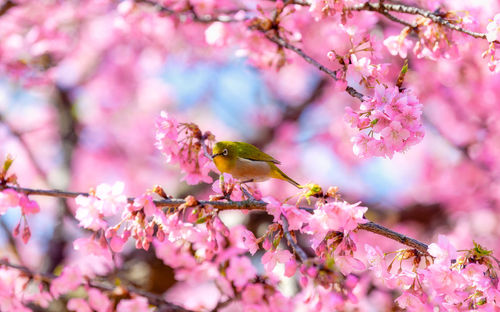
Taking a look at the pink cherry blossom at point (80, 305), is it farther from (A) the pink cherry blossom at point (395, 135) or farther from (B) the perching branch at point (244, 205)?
(A) the pink cherry blossom at point (395, 135)

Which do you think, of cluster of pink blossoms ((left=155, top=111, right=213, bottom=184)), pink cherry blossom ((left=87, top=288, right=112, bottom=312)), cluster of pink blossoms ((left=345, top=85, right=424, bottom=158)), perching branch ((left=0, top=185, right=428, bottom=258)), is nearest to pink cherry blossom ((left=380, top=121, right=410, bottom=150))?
cluster of pink blossoms ((left=345, top=85, right=424, bottom=158))

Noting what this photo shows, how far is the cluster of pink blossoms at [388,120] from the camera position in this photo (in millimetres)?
2355

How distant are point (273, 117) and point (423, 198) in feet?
10.6

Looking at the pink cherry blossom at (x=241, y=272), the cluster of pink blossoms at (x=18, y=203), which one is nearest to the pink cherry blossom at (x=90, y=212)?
the cluster of pink blossoms at (x=18, y=203)

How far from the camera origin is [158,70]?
10594 mm

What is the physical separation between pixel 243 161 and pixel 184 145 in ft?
2.39

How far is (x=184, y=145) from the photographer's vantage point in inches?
120

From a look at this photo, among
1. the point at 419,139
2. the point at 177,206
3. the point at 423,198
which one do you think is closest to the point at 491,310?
the point at 419,139

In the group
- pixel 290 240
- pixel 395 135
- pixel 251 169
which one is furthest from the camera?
pixel 251 169

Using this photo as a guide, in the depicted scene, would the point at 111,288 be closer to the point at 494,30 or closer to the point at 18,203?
the point at 18,203

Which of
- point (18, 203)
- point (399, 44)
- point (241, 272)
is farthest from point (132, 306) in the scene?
point (399, 44)

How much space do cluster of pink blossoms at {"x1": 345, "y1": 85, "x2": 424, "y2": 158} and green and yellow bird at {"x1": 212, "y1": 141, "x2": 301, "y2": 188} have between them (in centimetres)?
114

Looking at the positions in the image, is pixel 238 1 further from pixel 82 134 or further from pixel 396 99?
pixel 396 99

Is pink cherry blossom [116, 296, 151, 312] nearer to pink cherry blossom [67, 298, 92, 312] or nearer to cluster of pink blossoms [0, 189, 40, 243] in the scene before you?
pink cherry blossom [67, 298, 92, 312]
